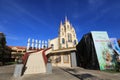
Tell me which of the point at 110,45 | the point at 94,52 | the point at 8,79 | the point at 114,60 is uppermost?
the point at 110,45

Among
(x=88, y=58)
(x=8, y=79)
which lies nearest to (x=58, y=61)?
(x=88, y=58)

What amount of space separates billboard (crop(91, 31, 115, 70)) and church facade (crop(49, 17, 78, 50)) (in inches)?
1166

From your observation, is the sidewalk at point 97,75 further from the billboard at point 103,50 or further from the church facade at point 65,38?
the church facade at point 65,38

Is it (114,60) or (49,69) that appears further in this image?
(114,60)

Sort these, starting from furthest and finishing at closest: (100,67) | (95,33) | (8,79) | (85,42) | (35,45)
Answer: (35,45)
(85,42)
(95,33)
(100,67)
(8,79)

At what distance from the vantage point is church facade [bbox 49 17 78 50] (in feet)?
141

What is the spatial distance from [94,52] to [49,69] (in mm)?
5990

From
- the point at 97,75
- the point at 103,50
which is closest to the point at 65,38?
the point at 103,50

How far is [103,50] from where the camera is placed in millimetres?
11508

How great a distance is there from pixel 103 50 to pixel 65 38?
3276 centimetres

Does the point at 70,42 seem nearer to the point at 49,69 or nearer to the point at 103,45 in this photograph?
the point at 103,45

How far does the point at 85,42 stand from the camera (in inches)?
535

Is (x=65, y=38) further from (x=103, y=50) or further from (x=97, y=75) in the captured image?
(x=97, y=75)

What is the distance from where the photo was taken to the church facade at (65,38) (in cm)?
4303
